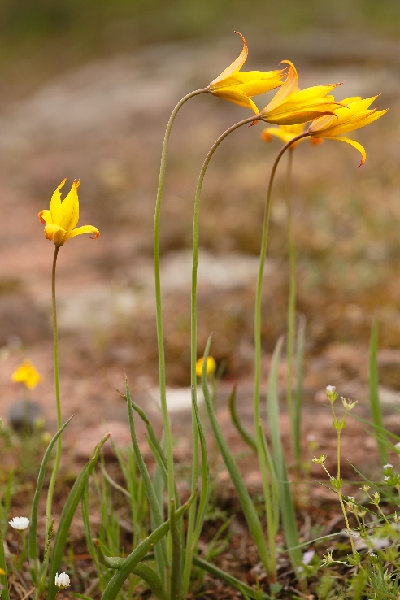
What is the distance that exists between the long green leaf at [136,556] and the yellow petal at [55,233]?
0.47 meters

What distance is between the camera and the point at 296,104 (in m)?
1.09

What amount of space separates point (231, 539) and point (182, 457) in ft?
1.43

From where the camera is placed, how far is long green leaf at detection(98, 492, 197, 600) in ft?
3.54

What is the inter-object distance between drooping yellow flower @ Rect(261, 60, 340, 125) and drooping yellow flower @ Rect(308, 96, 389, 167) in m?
0.03

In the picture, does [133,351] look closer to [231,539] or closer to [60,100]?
[231,539]

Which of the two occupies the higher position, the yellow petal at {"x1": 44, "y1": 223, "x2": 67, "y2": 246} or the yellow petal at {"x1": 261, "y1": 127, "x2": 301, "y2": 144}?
the yellow petal at {"x1": 261, "y1": 127, "x2": 301, "y2": 144}

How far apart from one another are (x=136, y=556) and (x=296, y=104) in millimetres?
745

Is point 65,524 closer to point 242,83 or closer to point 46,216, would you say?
point 46,216

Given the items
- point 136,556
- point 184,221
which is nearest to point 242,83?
point 136,556

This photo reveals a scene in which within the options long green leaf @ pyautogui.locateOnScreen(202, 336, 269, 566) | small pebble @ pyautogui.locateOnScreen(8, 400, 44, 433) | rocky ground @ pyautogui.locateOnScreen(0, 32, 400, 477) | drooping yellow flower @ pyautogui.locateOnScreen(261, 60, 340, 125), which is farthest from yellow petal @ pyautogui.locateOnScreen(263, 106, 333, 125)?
small pebble @ pyautogui.locateOnScreen(8, 400, 44, 433)

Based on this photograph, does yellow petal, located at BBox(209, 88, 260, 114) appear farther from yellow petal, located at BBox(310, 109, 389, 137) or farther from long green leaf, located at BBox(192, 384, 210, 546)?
long green leaf, located at BBox(192, 384, 210, 546)

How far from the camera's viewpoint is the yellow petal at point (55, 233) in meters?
1.13

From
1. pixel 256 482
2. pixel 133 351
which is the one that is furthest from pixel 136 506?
pixel 133 351

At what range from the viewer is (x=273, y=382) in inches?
59.3
